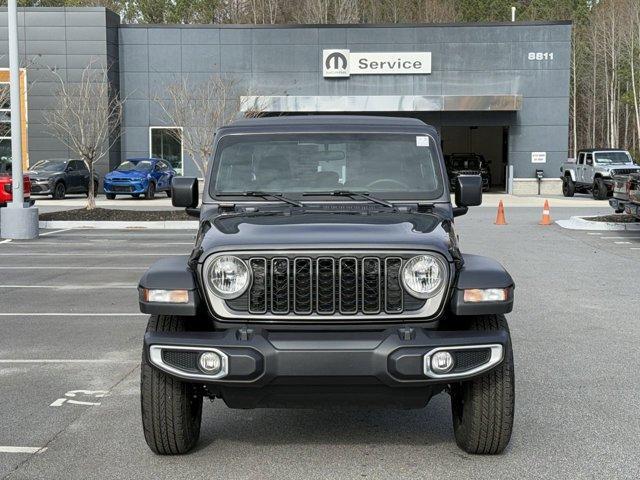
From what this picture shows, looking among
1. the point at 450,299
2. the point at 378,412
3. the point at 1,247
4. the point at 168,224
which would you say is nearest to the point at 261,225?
the point at 450,299

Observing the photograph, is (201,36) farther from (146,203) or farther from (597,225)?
(597,225)

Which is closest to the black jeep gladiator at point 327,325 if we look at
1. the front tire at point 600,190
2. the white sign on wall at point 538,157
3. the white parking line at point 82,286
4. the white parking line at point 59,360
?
the white parking line at point 59,360

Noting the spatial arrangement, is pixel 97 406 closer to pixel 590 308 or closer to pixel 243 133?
pixel 243 133

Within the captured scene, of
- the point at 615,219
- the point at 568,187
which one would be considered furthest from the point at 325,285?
the point at 568,187

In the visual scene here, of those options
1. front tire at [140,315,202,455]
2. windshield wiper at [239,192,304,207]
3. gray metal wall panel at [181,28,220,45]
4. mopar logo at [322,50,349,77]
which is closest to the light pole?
windshield wiper at [239,192,304,207]

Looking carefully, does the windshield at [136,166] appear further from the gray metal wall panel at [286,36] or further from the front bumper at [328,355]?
the front bumper at [328,355]

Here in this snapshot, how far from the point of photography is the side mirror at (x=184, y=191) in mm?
6434

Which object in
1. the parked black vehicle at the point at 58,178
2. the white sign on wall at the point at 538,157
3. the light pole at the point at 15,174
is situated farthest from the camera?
the white sign on wall at the point at 538,157

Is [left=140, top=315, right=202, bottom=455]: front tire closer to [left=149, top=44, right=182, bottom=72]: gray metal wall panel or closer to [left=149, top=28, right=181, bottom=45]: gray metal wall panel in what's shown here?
[left=149, top=44, right=182, bottom=72]: gray metal wall panel

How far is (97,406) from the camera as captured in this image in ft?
20.7

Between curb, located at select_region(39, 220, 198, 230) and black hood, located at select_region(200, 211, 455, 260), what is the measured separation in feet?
56.7

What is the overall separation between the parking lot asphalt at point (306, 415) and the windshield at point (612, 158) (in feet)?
77.1

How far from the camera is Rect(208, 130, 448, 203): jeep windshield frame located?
6109 mm

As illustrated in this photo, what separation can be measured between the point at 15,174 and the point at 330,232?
15.8m
